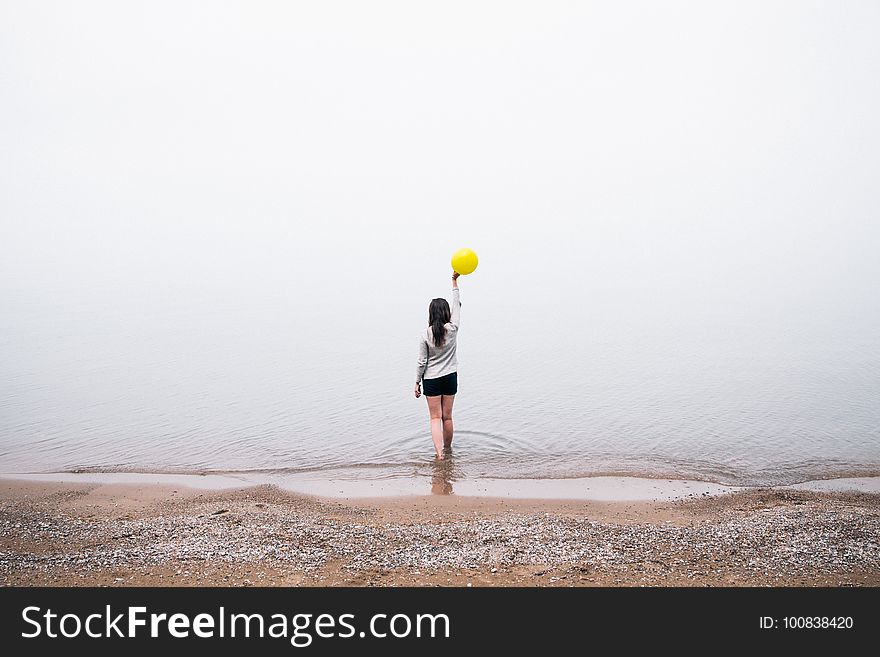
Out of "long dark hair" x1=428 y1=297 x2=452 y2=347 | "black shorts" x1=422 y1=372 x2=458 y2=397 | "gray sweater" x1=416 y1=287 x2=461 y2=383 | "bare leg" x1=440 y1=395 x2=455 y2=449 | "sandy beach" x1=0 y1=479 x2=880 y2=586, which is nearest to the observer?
"sandy beach" x1=0 y1=479 x2=880 y2=586

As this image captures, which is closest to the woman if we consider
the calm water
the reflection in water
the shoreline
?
the reflection in water

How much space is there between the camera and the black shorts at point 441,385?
9.93 meters

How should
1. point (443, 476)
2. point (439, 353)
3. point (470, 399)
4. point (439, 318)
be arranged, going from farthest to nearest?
point (470, 399)
point (439, 353)
point (439, 318)
point (443, 476)

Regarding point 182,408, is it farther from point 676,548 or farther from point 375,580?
point 676,548

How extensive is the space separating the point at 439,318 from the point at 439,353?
54 cm

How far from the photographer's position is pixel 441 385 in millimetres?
9945

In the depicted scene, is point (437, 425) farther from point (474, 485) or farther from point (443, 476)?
point (474, 485)

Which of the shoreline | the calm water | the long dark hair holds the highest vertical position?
the long dark hair

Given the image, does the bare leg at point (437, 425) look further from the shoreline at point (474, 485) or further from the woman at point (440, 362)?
the shoreline at point (474, 485)

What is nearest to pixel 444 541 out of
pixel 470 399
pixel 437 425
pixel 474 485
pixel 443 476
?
pixel 474 485

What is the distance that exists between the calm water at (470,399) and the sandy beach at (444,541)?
183cm

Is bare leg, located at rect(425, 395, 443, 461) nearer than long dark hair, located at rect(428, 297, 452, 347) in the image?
No

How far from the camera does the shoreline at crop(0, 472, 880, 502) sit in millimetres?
8445

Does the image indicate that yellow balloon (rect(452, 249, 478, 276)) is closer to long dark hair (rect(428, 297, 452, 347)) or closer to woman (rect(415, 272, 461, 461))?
woman (rect(415, 272, 461, 461))
